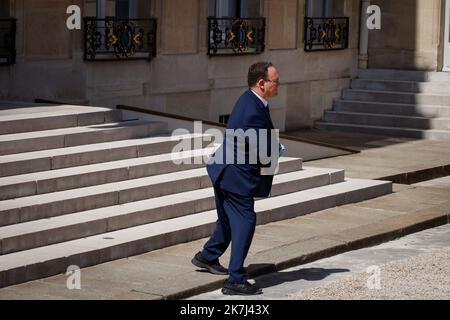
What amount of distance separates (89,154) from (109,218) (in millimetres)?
1589

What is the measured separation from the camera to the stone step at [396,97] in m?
22.4

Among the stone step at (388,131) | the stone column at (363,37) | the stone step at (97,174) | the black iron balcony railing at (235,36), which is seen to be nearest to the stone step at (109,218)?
the stone step at (97,174)

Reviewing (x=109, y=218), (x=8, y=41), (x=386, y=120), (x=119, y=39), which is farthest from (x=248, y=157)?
(x=386, y=120)

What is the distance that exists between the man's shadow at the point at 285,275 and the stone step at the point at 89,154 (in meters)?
2.50

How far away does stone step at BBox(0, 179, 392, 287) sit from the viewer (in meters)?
10.4

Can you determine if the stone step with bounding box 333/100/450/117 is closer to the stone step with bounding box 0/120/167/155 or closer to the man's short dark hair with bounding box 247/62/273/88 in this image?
the stone step with bounding box 0/120/167/155

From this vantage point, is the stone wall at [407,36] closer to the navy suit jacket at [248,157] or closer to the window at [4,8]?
the window at [4,8]

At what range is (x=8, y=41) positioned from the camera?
15.7 meters

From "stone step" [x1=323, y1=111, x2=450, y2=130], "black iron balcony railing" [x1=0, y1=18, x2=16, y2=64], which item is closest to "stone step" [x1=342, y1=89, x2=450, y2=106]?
"stone step" [x1=323, y1=111, x2=450, y2=130]

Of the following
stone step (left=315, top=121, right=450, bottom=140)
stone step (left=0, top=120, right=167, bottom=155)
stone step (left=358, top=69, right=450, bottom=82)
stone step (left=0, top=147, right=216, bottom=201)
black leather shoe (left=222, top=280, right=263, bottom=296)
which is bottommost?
black leather shoe (left=222, top=280, right=263, bottom=296)

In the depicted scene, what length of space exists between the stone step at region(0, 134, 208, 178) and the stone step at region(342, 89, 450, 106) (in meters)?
8.24

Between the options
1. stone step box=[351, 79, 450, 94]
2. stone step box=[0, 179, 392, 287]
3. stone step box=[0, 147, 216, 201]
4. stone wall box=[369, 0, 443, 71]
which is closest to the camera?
stone step box=[0, 179, 392, 287]
